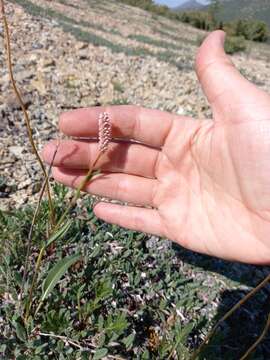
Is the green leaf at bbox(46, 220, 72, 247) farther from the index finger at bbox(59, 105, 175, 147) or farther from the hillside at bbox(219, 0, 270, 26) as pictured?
the hillside at bbox(219, 0, 270, 26)

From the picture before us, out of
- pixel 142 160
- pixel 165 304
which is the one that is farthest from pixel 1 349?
pixel 142 160

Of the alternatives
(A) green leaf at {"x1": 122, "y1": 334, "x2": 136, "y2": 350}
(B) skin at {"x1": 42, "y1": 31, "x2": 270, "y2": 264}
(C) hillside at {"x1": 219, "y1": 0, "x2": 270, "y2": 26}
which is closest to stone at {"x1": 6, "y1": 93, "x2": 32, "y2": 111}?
(B) skin at {"x1": 42, "y1": 31, "x2": 270, "y2": 264}

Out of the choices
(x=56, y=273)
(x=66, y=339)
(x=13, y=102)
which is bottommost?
(x=66, y=339)

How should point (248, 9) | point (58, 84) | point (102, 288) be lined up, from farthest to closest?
point (248, 9) < point (58, 84) < point (102, 288)

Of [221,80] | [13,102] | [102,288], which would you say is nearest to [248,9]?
[13,102]

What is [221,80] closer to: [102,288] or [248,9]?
[102,288]

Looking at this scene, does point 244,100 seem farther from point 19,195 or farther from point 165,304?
point 19,195

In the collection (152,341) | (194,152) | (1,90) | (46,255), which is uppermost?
(194,152)
